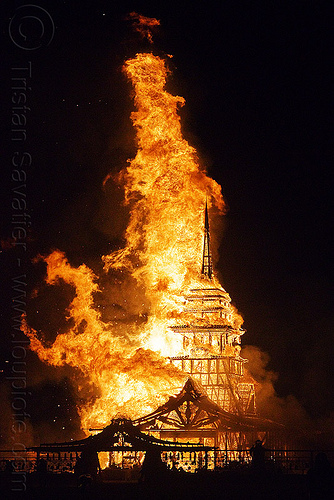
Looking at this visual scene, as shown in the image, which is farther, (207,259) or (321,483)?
(207,259)

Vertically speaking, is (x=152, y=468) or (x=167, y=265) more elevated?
(x=167, y=265)

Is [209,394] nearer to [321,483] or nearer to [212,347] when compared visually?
[212,347]

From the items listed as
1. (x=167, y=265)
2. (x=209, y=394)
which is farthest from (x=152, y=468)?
(x=167, y=265)

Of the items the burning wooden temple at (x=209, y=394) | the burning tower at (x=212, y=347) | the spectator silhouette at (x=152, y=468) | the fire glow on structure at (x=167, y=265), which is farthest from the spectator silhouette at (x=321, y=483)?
the burning tower at (x=212, y=347)

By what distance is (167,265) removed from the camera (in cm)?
6681

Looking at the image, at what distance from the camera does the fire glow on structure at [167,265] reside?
66.1 meters

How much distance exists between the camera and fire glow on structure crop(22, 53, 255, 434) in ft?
217

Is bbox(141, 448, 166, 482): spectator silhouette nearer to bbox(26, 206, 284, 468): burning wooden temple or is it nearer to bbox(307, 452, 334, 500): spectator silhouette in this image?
bbox(26, 206, 284, 468): burning wooden temple

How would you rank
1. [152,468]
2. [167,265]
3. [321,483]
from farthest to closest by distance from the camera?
1. [167,265]
2. [152,468]
3. [321,483]

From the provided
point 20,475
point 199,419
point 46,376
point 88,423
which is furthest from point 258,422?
point 46,376

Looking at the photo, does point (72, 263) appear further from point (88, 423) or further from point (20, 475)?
point (20, 475)

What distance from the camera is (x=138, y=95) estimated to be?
66.3 m

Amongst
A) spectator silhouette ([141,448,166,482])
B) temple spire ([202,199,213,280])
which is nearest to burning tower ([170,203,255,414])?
temple spire ([202,199,213,280])

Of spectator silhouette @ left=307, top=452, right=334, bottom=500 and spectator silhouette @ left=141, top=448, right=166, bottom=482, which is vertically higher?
spectator silhouette @ left=141, top=448, right=166, bottom=482
